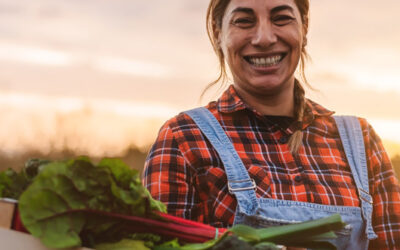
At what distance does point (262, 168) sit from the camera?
249 centimetres

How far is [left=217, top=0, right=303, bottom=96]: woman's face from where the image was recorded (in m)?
2.62

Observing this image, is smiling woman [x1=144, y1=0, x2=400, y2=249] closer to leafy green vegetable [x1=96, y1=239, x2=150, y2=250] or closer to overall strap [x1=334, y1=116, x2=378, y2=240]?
overall strap [x1=334, y1=116, x2=378, y2=240]

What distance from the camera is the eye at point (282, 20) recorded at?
8.68 ft

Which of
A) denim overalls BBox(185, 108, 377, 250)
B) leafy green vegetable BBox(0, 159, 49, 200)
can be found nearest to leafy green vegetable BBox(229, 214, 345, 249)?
leafy green vegetable BBox(0, 159, 49, 200)

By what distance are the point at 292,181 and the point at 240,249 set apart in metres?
1.19

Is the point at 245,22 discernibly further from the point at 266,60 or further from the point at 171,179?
the point at 171,179

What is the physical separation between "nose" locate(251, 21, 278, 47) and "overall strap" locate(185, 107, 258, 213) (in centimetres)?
40

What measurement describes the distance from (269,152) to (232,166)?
8.9 inches

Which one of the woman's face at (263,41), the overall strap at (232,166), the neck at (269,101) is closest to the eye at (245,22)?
the woman's face at (263,41)

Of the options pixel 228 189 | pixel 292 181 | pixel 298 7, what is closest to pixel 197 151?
pixel 228 189

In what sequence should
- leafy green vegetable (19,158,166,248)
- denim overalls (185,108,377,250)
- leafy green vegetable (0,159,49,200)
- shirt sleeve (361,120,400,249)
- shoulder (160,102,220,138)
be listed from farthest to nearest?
shirt sleeve (361,120,400,249)
shoulder (160,102,220,138)
denim overalls (185,108,377,250)
leafy green vegetable (0,159,49,200)
leafy green vegetable (19,158,166,248)

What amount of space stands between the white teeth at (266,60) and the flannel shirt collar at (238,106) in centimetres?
19

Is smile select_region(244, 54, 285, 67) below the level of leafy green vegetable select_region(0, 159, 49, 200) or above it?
above

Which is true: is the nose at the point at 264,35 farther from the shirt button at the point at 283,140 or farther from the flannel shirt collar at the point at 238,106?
the shirt button at the point at 283,140
